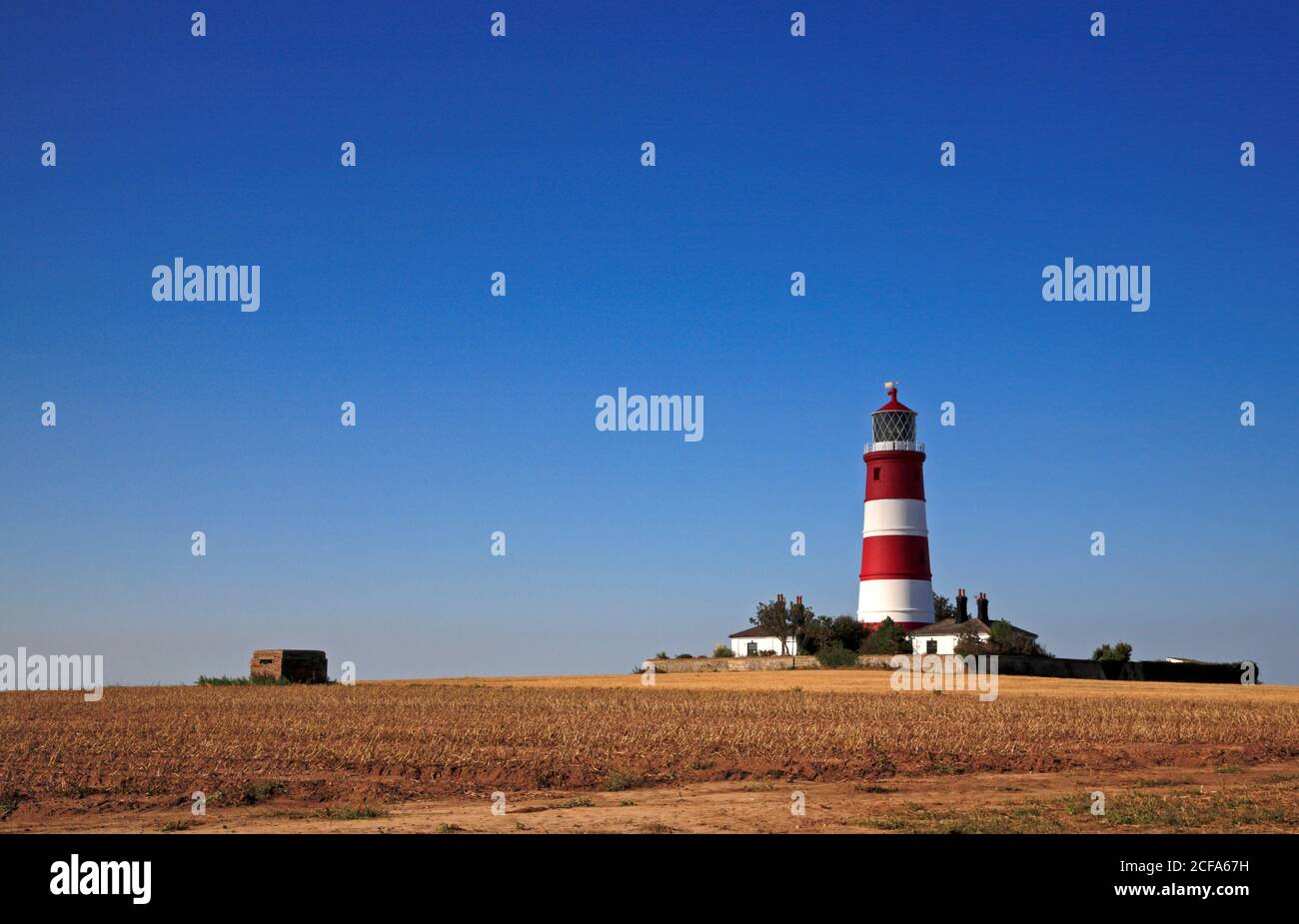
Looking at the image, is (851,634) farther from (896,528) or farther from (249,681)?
(249,681)

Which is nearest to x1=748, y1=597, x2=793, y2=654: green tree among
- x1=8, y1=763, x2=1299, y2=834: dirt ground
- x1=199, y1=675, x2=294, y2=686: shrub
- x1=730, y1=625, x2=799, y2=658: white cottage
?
x1=730, y1=625, x2=799, y2=658: white cottage

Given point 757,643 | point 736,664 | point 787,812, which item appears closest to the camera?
point 787,812

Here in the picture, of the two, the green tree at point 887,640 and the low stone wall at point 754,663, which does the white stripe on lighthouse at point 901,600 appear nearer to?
the green tree at point 887,640

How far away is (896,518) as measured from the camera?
241 ft

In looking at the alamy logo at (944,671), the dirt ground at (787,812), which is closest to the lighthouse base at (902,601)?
the alamy logo at (944,671)

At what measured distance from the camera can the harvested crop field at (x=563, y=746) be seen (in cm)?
1936

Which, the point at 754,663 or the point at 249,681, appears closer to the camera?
the point at 249,681

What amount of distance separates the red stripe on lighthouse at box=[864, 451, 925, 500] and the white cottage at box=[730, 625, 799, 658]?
43.2 feet

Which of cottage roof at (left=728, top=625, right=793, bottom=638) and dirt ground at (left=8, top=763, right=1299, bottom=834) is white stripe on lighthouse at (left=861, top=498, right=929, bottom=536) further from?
dirt ground at (left=8, top=763, right=1299, bottom=834)

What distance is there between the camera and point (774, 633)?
274ft
